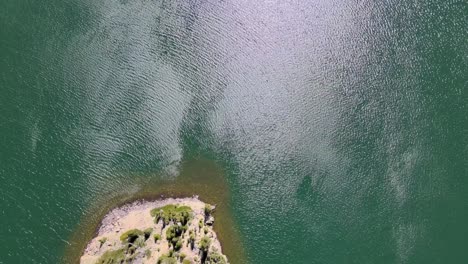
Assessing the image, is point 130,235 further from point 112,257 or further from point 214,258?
point 214,258

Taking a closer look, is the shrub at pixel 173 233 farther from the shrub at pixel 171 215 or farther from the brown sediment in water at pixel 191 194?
the brown sediment in water at pixel 191 194

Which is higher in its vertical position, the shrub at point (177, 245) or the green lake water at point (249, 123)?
the green lake water at point (249, 123)

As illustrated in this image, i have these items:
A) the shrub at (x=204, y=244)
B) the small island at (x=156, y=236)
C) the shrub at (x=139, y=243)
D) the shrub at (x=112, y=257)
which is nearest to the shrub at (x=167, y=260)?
the small island at (x=156, y=236)

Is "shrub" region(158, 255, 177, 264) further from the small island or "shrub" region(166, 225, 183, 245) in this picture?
"shrub" region(166, 225, 183, 245)

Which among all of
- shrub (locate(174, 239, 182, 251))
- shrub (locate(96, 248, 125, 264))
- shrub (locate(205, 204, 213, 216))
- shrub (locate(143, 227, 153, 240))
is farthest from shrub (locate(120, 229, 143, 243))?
shrub (locate(205, 204, 213, 216))

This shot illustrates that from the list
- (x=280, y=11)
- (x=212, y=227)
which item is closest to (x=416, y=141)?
(x=280, y=11)

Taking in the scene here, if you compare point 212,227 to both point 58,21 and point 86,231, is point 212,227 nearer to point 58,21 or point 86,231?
point 86,231

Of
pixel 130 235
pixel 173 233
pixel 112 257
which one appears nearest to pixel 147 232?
pixel 130 235
